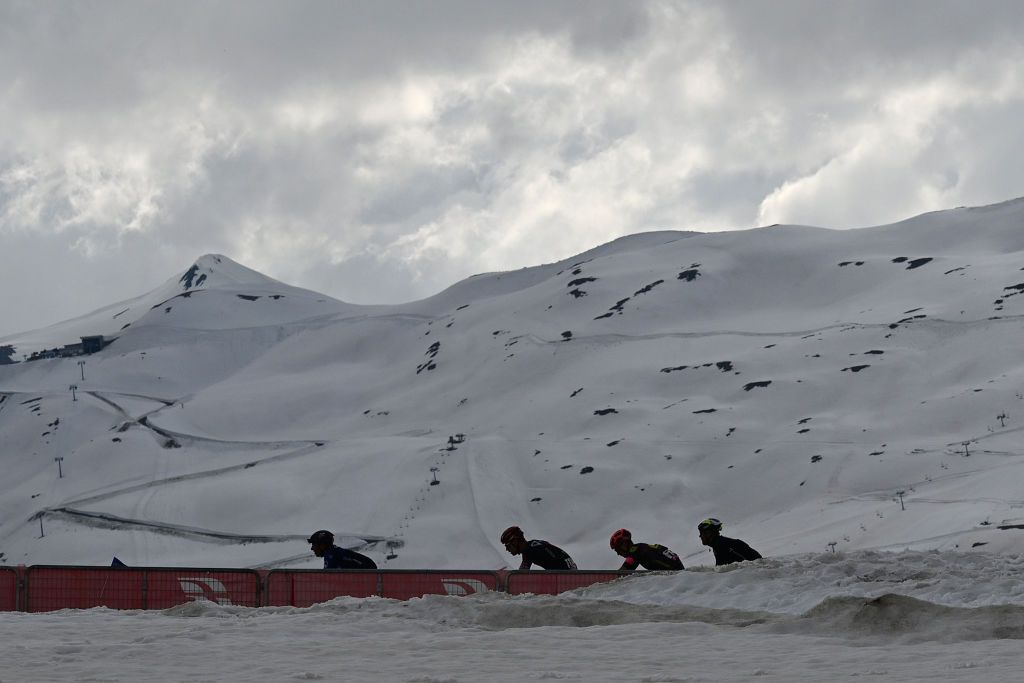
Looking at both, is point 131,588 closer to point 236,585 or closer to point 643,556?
point 236,585

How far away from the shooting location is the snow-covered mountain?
180 feet

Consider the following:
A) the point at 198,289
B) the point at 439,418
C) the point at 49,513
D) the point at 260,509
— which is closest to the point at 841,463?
the point at 260,509

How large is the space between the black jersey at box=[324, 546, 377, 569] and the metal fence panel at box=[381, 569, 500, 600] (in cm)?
60

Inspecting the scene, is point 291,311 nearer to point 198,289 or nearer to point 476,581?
point 198,289

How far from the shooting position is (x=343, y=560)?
50.7 feet

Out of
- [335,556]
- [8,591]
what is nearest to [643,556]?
[335,556]

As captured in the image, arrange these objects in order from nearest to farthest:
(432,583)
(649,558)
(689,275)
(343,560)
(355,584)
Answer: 1. (649,558)
2. (355,584)
3. (432,583)
4. (343,560)
5. (689,275)

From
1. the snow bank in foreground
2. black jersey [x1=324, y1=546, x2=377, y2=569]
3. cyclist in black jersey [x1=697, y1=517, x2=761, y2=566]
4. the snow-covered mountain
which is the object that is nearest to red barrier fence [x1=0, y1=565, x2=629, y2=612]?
black jersey [x1=324, y1=546, x2=377, y2=569]

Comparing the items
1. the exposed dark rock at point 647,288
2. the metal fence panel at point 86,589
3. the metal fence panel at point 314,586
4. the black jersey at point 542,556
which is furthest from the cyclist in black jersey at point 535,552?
the exposed dark rock at point 647,288

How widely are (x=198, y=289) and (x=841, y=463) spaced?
12095cm

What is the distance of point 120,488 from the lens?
7706cm

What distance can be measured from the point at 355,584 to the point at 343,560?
1.85 ft

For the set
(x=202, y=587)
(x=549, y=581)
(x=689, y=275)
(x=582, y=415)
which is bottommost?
(x=549, y=581)

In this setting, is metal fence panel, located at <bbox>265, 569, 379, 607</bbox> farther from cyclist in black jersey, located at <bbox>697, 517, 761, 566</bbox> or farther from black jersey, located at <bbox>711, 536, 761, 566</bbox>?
black jersey, located at <bbox>711, 536, 761, 566</bbox>
